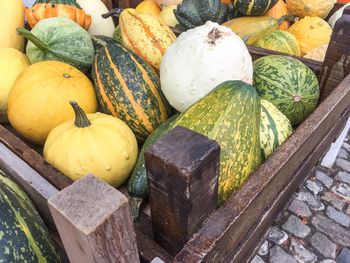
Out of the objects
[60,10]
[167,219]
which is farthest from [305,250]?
[60,10]

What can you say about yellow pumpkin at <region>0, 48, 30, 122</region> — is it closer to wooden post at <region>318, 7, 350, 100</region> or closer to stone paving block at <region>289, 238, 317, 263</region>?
wooden post at <region>318, 7, 350, 100</region>

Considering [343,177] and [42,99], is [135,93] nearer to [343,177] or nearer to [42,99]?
[42,99]

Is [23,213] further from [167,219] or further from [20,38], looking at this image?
[20,38]

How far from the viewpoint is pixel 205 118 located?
0.59 meters

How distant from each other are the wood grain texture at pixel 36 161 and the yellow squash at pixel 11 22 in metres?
0.46

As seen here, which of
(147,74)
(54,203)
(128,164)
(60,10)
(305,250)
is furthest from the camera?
(305,250)

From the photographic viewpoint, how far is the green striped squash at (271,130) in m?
0.71

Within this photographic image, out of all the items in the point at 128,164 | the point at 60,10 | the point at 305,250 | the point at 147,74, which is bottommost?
the point at 305,250

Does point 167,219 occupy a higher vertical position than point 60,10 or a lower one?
lower

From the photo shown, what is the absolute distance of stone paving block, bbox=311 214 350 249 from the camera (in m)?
1.24

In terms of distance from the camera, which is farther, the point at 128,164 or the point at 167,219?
the point at 128,164

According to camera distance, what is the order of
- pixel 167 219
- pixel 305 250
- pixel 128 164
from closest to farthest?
pixel 167 219, pixel 128 164, pixel 305 250

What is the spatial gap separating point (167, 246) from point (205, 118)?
0.24 m

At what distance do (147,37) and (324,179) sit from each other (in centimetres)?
111
